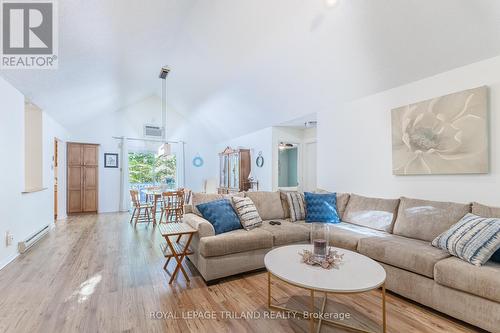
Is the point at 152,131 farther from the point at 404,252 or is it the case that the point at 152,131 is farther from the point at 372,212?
the point at 404,252

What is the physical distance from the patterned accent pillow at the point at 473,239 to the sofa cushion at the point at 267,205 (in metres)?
1.91

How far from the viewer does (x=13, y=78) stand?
302cm

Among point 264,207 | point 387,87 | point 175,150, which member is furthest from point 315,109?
point 175,150

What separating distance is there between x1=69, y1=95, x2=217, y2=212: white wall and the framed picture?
0.30 feet

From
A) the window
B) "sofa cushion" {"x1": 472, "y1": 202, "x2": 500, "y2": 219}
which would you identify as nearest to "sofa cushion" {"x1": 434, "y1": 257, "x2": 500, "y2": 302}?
"sofa cushion" {"x1": 472, "y1": 202, "x2": 500, "y2": 219}

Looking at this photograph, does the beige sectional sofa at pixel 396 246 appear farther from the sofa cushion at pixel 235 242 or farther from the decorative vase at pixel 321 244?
the decorative vase at pixel 321 244

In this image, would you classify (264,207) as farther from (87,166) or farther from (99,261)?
(87,166)

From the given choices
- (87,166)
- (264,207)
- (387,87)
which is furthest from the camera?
(87,166)

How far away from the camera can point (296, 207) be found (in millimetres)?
3549

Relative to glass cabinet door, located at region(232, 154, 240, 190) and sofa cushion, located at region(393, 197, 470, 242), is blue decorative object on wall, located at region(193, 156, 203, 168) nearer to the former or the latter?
glass cabinet door, located at region(232, 154, 240, 190)

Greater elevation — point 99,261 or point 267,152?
point 267,152

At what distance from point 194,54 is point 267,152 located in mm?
2611

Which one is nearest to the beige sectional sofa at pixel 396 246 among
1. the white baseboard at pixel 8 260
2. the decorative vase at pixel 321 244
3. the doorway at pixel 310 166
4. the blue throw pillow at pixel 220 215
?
the blue throw pillow at pixel 220 215

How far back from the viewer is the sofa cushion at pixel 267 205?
137 inches
